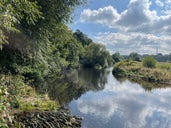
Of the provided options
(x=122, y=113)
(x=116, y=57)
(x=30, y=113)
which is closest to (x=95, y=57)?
(x=116, y=57)

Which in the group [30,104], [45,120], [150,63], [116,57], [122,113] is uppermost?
[116,57]

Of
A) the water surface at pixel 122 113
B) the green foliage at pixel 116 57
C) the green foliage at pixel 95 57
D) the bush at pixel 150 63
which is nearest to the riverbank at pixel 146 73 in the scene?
the bush at pixel 150 63

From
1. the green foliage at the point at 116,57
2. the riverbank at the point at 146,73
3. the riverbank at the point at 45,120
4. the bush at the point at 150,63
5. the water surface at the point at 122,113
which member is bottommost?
the water surface at the point at 122,113

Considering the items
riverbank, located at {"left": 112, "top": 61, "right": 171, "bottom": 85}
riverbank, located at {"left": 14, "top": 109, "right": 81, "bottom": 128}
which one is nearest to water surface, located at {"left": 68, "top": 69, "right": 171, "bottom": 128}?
riverbank, located at {"left": 14, "top": 109, "right": 81, "bottom": 128}

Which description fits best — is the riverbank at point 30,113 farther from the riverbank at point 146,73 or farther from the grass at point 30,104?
the riverbank at point 146,73

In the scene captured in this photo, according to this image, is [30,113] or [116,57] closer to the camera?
[30,113]

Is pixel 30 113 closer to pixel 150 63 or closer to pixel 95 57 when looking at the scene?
pixel 150 63

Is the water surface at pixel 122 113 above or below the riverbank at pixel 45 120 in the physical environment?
below

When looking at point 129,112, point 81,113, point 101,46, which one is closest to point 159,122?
point 129,112

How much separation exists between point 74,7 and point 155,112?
9.39m

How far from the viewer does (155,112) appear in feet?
51.9

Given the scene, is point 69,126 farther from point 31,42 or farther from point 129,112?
point 129,112

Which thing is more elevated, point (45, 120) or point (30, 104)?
point (30, 104)

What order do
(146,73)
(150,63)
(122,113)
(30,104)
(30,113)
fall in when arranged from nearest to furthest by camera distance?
(30,113), (30,104), (122,113), (146,73), (150,63)
